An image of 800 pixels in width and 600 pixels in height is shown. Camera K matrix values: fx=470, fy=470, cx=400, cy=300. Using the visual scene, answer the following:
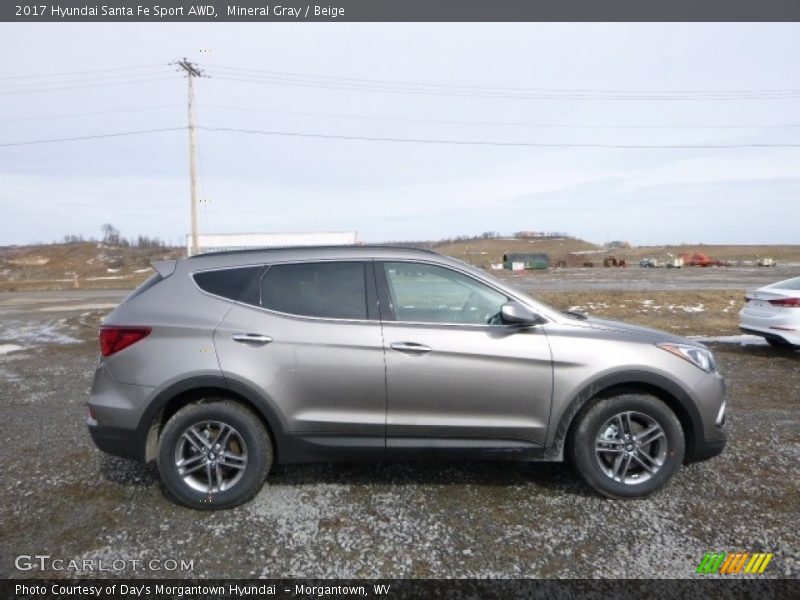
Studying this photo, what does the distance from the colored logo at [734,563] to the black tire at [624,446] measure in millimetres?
626

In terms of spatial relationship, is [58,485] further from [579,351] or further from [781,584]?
[781,584]

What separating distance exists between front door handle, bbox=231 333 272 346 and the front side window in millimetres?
909

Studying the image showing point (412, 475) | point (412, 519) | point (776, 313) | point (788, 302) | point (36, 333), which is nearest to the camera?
point (412, 519)

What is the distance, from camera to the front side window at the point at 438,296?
3.33 metres

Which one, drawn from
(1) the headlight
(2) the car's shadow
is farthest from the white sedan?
(2) the car's shadow

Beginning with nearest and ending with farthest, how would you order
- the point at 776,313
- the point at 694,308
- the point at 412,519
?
the point at 412,519 < the point at 776,313 < the point at 694,308

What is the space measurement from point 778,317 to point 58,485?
9.29 metres

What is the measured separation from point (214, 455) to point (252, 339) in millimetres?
846

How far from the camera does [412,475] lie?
3695 mm

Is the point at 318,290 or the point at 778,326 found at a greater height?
the point at 318,290

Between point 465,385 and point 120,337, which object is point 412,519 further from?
point 120,337

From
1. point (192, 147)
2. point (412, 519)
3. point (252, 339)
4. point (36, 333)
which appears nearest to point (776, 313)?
point (412, 519)

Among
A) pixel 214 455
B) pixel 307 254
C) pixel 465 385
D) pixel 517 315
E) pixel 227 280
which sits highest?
pixel 307 254

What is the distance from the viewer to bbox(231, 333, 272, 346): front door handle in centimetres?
319
